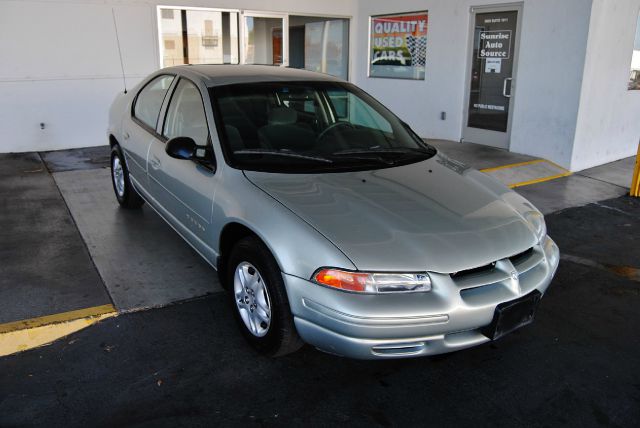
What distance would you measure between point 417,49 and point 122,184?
6.58m

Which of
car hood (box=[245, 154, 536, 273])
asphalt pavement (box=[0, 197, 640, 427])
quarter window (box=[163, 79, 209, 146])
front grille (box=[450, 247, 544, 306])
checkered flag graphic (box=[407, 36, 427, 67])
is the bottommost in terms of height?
asphalt pavement (box=[0, 197, 640, 427])

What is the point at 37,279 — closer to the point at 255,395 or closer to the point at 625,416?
the point at 255,395

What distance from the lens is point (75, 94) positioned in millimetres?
9156

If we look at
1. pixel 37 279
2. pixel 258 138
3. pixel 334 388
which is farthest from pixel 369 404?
pixel 37 279

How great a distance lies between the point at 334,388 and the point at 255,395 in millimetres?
435

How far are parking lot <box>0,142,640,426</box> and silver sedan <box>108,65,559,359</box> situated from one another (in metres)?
0.32

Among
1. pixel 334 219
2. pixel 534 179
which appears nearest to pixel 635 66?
pixel 534 179

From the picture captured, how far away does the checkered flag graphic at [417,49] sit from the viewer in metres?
10.2

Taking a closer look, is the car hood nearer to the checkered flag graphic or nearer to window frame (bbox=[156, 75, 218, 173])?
window frame (bbox=[156, 75, 218, 173])

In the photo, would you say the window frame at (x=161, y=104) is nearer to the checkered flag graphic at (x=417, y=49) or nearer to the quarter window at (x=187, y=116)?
the quarter window at (x=187, y=116)

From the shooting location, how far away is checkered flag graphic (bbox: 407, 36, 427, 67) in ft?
33.5

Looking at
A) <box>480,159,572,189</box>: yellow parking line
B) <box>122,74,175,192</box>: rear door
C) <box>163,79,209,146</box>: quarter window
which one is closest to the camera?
<box>163,79,209,146</box>: quarter window

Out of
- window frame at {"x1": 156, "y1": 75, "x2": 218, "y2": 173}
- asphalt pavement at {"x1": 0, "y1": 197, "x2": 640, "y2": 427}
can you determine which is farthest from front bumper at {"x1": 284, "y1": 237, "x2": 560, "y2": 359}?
window frame at {"x1": 156, "y1": 75, "x2": 218, "y2": 173}

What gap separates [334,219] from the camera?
2.98 meters
